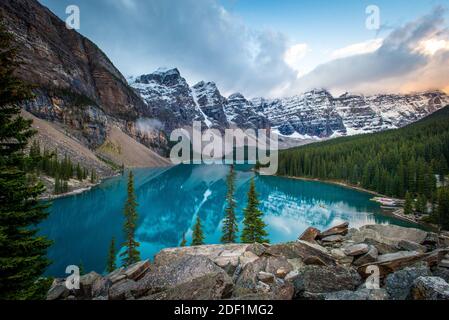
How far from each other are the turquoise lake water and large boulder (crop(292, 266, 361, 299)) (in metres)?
27.7

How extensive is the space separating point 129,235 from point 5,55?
2098cm

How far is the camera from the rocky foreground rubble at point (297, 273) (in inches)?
314

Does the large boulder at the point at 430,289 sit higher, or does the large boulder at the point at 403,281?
the large boulder at the point at 430,289

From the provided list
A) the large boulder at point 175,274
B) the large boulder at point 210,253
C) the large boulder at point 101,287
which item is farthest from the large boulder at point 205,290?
the large boulder at point 101,287

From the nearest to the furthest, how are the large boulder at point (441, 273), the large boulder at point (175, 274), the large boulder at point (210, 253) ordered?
the large boulder at point (441, 273) → the large boulder at point (175, 274) → the large boulder at point (210, 253)

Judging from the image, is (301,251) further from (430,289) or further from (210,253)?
(430,289)

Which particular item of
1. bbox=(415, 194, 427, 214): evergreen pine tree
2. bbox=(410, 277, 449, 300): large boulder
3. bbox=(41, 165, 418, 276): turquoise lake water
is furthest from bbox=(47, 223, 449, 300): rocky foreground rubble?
bbox=(415, 194, 427, 214): evergreen pine tree

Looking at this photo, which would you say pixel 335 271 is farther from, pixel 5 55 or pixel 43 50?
pixel 43 50

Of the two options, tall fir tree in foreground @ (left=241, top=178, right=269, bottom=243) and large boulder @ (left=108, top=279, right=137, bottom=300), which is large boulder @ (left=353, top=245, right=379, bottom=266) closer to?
large boulder @ (left=108, top=279, right=137, bottom=300)

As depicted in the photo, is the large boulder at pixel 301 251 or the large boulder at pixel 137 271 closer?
the large boulder at pixel 301 251

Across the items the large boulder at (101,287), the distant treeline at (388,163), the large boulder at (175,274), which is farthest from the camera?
the distant treeline at (388,163)

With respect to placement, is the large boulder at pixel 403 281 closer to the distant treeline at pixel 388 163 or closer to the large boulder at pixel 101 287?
the large boulder at pixel 101 287
